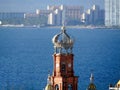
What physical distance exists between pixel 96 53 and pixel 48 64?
1660 centimetres

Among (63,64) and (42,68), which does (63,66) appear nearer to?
(63,64)

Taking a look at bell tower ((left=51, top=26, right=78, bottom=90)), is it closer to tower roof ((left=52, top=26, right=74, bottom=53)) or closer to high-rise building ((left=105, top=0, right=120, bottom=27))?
tower roof ((left=52, top=26, right=74, bottom=53))

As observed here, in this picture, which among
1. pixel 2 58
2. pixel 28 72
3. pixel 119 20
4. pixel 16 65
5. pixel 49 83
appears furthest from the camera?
pixel 119 20

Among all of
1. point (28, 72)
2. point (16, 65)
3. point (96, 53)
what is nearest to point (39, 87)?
point (28, 72)

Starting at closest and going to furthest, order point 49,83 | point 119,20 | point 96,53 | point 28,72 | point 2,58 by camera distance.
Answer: point 49,83 < point 28,72 < point 2,58 < point 96,53 < point 119,20

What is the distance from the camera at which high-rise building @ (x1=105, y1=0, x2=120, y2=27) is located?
616ft

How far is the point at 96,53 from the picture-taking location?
81.2 metres

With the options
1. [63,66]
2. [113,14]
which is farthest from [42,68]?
[113,14]

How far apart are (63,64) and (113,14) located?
550 ft

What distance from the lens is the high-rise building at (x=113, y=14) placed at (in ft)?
616

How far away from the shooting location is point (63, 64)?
986 inches

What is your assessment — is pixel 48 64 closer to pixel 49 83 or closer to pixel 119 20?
pixel 49 83

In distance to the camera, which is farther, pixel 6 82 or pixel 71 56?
pixel 6 82

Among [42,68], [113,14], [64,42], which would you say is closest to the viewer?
[64,42]
